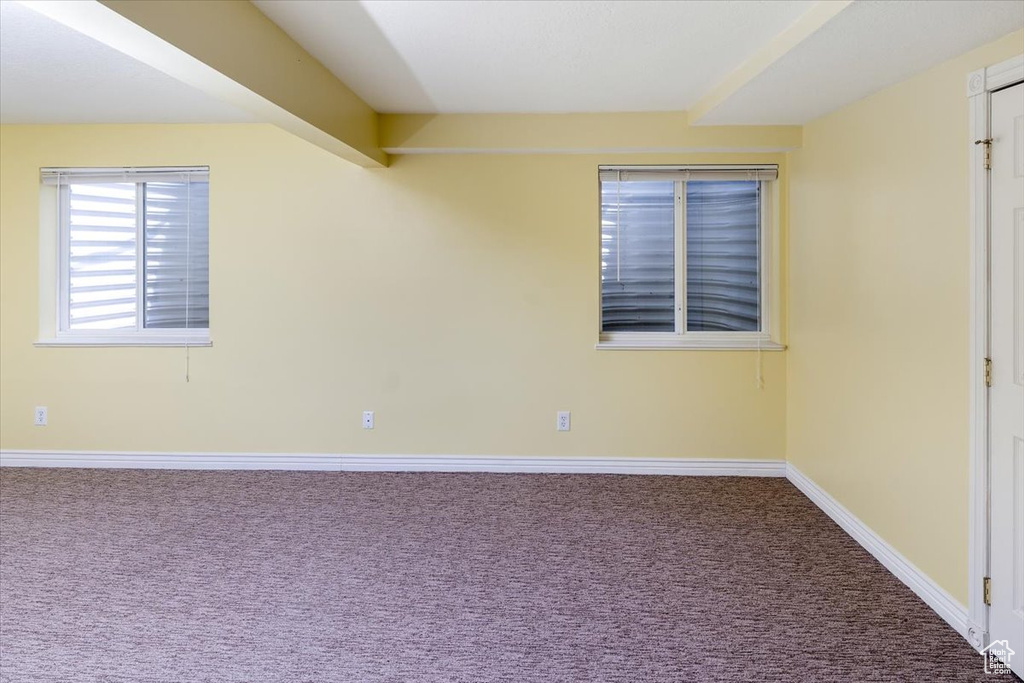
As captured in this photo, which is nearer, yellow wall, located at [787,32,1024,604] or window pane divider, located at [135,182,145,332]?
yellow wall, located at [787,32,1024,604]

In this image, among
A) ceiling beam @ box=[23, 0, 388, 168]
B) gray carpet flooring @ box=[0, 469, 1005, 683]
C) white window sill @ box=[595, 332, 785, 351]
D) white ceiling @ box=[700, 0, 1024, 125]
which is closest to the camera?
ceiling beam @ box=[23, 0, 388, 168]

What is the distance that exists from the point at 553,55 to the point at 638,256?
5.88ft

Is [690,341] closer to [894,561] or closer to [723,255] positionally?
[723,255]

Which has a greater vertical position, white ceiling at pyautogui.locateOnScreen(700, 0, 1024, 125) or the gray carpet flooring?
white ceiling at pyautogui.locateOnScreen(700, 0, 1024, 125)

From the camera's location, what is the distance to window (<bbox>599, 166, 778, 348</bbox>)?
4.34 meters

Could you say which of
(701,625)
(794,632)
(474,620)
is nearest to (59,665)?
(474,620)

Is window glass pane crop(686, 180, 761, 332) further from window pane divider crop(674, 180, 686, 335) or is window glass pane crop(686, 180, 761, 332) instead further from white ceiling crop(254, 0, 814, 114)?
white ceiling crop(254, 0, 814, 114)

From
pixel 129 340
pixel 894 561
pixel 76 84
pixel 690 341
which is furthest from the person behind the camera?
pixel 129 340

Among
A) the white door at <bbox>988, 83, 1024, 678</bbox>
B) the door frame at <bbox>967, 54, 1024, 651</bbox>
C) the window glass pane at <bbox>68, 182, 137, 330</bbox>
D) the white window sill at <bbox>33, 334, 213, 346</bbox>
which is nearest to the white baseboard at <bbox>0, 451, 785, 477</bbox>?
the white window sill at <bbox>33, 334, 213, 346</bbox>

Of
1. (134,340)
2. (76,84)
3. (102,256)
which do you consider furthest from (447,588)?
(102,256)

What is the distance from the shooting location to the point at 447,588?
271 cm

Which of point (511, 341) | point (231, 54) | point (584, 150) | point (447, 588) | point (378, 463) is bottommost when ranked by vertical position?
point (447, 588)

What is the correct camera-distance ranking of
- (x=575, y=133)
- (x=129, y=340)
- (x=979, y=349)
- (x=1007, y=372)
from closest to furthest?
(x=1007, y=372), (x=979, y=349), (x=575, y=133), (x=129, y=340)

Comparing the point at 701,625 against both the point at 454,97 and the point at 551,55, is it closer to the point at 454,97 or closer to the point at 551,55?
the point at 551,55
